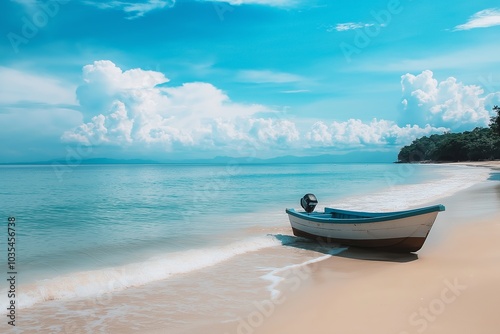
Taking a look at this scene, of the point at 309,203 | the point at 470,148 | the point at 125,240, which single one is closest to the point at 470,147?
the point at 470,148

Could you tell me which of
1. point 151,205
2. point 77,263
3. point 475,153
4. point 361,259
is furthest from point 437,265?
point 475,153

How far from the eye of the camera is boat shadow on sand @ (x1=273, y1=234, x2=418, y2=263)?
11.1 m

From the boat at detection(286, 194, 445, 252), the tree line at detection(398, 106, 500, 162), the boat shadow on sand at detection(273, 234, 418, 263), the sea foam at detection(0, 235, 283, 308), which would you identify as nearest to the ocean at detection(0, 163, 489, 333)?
the sea foam at detection(0, 235, 283, 308)

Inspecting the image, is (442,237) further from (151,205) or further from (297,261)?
(151,205)

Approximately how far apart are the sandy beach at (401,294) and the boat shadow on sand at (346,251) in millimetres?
53

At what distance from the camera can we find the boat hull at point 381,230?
1073 cm

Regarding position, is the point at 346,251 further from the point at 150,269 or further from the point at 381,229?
the point at 150,269

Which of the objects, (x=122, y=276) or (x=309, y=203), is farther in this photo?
(x=309, y=203)

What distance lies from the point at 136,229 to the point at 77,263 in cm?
660

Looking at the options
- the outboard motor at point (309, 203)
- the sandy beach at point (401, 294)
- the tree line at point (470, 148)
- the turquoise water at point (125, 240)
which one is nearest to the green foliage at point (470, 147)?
the tree line at point (470, 148)

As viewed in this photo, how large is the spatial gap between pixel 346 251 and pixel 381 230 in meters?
1.40

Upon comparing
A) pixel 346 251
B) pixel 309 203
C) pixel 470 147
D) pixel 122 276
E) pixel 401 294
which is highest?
pixel 470 147

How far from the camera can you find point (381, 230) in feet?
37.7

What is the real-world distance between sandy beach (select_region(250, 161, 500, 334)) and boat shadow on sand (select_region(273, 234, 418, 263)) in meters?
0.05
